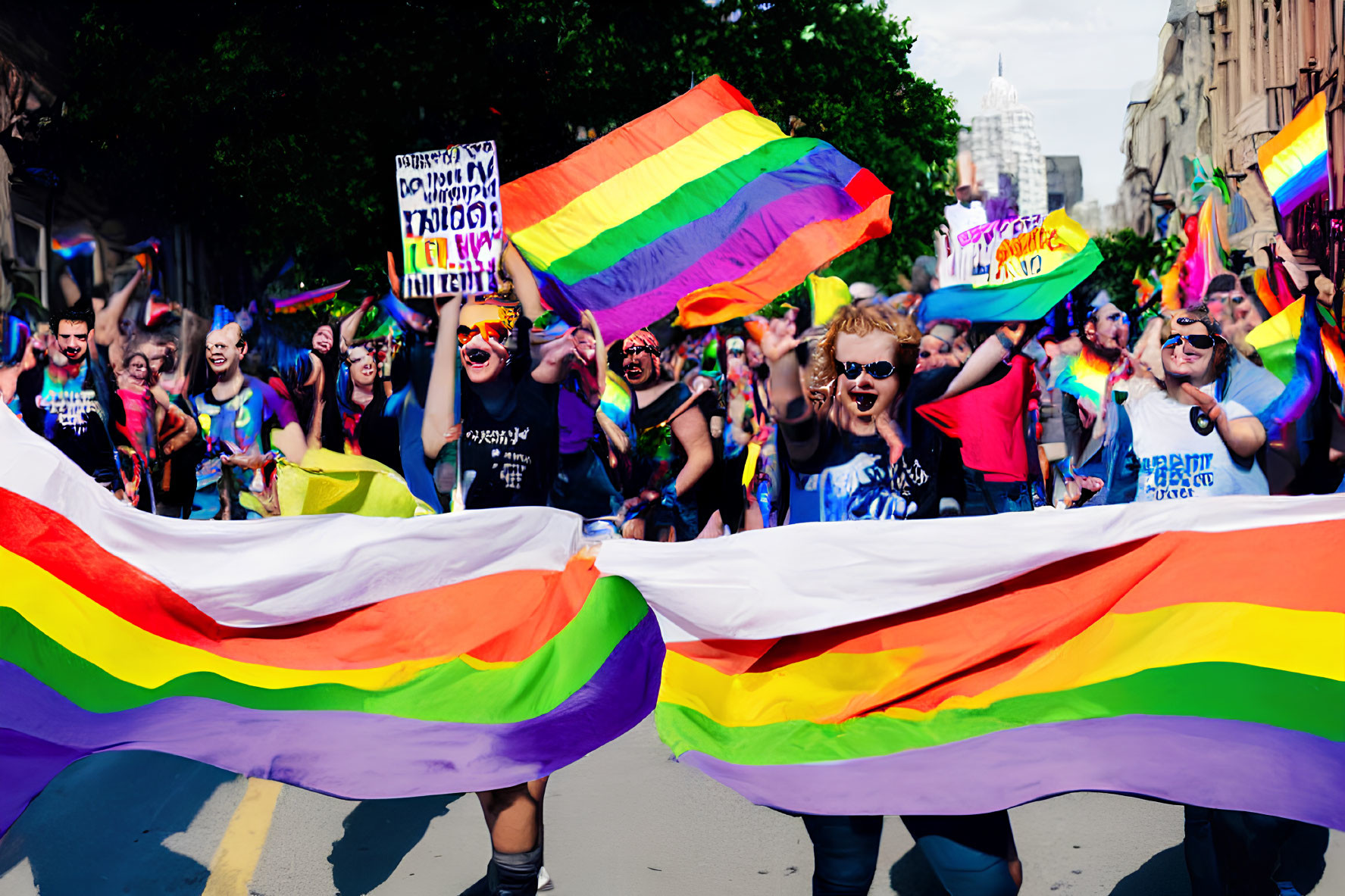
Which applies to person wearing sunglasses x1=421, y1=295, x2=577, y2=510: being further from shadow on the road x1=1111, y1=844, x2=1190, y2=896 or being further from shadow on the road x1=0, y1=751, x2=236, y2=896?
shadow on the road x1=1111, y1=844, x2=1190, y2=896

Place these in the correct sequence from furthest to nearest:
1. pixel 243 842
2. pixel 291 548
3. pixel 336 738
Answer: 1. pixel 243 842
2. pixel 291 548
3. pixel 336 738

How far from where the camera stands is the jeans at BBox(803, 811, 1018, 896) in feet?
11.0

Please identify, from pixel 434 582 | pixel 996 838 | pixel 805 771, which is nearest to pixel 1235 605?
pixel 996 838

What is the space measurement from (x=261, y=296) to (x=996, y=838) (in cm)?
1798

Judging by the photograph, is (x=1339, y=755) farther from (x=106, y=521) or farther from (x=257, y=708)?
(x=106, y=521)

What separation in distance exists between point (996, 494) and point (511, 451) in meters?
2.89

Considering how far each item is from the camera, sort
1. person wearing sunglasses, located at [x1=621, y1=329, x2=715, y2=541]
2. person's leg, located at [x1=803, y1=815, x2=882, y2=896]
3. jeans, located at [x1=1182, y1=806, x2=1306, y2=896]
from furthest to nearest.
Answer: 1. person wearing sunglasses, located at [x1=621, y1=329, x2=715, y2=541]
2. jeans, located at [x1=1182, y1=806, x2=1306, y2=896]
3. person's leg, located at [x1=803, y1=815, x2=882, y2=896]

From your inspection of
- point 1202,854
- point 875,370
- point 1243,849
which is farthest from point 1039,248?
point 1243,849

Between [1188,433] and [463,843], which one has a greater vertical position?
[1188,433]

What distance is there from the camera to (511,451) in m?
6.18

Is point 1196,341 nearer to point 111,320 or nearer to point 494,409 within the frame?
point 494,409

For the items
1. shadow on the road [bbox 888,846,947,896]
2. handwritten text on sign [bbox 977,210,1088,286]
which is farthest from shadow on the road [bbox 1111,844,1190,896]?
handwritten text on sign [bbox 977,210,1088,286]

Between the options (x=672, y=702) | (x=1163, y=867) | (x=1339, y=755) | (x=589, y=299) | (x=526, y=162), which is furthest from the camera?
(x=526, y=162)

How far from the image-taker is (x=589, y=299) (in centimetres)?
803
